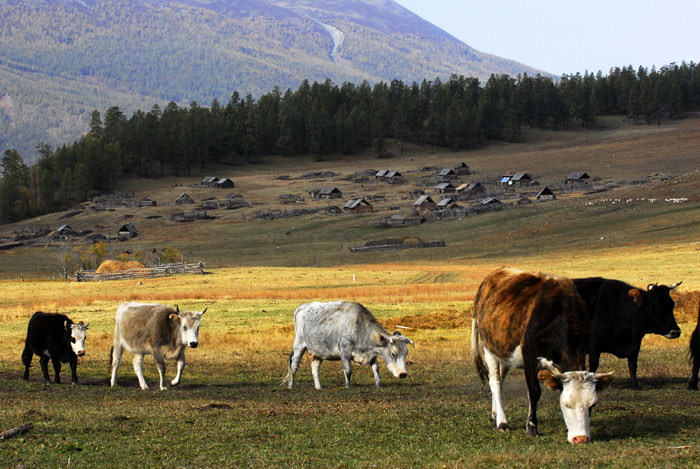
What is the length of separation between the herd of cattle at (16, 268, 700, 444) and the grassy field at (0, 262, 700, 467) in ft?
2.24

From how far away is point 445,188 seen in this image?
14638 centimetres

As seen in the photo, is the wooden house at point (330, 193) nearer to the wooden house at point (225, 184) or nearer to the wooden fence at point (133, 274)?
the wooden house at point (225, 184)

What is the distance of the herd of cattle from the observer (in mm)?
11570

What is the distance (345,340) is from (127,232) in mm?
109472

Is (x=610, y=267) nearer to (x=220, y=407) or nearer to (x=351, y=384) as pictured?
(x=351, y=384)

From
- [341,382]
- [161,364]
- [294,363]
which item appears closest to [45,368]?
[161,364]

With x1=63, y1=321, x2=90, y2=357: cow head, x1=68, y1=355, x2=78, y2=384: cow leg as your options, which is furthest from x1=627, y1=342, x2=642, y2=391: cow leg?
x1=68, y1=355, x2=78, y2=384: cow leg

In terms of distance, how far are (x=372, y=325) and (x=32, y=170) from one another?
178 metres

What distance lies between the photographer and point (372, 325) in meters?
18.6

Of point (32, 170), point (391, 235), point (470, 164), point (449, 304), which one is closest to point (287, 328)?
point (449, 304)

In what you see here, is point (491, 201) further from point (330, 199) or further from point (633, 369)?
point (633, 369)

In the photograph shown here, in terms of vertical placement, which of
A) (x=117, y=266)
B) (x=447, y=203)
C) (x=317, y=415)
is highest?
(x=317, y=415)

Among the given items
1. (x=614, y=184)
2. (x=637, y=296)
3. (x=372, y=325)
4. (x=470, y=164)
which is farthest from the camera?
(x=470, y=164)

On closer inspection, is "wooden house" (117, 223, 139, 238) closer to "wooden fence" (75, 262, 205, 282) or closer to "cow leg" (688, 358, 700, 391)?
"wooden fence" (75, 262, 205, 282)
